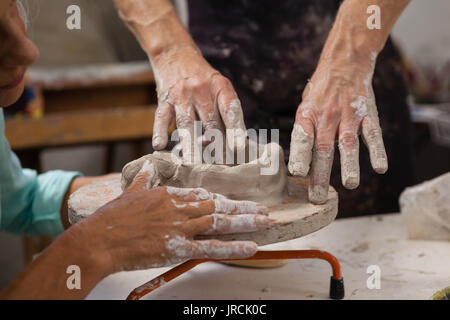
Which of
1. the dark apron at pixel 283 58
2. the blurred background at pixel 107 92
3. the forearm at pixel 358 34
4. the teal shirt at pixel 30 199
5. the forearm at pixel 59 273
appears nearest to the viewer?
the forearm at pixel 59 273

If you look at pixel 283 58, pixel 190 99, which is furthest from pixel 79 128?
pixel 190 99

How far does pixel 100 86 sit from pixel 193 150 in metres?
2.34

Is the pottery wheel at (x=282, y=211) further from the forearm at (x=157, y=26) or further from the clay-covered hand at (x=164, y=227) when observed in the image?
the forearm at (x=157, y=26)

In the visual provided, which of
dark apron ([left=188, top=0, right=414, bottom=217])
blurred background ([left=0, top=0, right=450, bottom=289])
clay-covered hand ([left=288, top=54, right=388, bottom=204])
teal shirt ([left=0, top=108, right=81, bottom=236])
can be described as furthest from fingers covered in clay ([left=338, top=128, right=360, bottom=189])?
blurred background ([left=0, top=0, right=450, bottom=289])

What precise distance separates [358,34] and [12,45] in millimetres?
902

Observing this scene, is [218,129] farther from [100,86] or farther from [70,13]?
[100,86]

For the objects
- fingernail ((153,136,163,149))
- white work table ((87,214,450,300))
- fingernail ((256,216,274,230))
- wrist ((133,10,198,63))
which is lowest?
white work table ((87,214,450,300))

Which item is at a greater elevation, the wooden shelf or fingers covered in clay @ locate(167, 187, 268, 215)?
fingers covered in clay @ locate(167, 187, 268, 215)

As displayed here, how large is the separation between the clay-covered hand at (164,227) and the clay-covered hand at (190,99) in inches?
9.2

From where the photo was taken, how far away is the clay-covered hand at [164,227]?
991 mm

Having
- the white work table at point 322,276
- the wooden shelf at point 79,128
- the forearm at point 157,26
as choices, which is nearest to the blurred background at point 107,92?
the wooden shelf at point 79,128

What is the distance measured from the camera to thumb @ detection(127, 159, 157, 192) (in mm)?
1118

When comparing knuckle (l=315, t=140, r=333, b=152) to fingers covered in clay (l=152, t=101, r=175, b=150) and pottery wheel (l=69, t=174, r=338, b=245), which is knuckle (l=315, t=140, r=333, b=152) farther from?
fingers covered in clay (l=152, t=101, r=175, b=150)

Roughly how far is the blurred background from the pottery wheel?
158 centimetres
